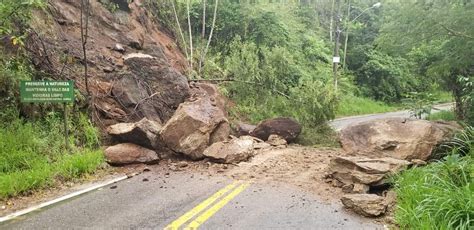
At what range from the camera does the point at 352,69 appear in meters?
33.4

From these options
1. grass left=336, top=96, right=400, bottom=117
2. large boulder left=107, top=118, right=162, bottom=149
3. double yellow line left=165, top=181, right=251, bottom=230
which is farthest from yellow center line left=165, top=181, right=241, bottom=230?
grass left=336, top=96, right=400, bottom=117

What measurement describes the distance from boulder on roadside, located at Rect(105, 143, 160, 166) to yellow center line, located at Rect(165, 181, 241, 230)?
2295 millimetres

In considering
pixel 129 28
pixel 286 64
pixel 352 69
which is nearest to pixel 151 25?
pixel 129 28

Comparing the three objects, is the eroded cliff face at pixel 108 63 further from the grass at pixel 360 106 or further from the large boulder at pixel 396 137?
the grass at pixel 360 106

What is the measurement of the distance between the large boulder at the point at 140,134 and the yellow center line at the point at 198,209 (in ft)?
8.46

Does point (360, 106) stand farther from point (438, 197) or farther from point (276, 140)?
point (438, 197)

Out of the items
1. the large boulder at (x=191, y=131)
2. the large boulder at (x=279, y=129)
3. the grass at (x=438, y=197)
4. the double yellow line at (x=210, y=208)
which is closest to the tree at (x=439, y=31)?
the large boulder at (x=279, y=129)

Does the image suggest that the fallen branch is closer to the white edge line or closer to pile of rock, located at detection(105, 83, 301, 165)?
pile of rock, located at detection(105, 83, 301, 165)

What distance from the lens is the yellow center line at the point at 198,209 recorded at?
16.2 feet

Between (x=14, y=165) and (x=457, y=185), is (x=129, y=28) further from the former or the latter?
(x=457, y=185)

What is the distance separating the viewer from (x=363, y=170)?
6.69m

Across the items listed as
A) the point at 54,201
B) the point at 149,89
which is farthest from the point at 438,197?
the point at 149,89

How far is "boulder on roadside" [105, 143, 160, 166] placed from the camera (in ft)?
26.9

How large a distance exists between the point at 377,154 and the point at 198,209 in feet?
15.0
